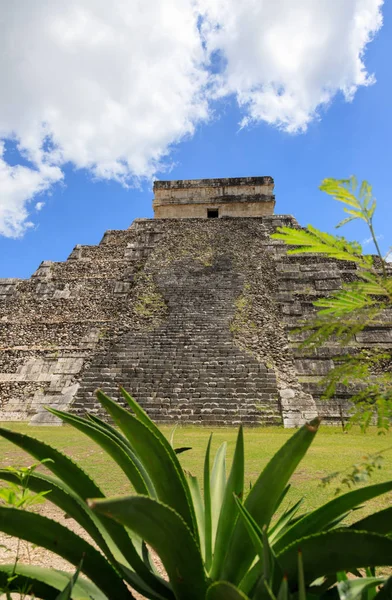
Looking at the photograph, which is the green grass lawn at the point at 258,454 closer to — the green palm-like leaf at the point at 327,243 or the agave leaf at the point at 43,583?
the agave leaf at the point at 43,583

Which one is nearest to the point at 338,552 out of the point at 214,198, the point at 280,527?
the point at 280,527

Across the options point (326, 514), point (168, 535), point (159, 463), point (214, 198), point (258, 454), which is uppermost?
point (214, 198)

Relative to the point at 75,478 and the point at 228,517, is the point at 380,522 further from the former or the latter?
the point at 75,478

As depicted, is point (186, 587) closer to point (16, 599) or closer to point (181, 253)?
Answer: point (16, 599)

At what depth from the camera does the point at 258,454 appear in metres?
5.50

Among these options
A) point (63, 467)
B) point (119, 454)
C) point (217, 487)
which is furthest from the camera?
point (217, 487)

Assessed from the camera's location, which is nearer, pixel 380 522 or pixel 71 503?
pixel 380 522

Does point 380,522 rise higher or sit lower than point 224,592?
higher

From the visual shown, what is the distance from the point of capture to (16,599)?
1.92 m

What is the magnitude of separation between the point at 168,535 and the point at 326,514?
1.68 ft

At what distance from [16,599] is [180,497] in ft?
4.34

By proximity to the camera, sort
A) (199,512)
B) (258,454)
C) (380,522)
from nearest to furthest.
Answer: (380,522)
(199,512)
(258,454)

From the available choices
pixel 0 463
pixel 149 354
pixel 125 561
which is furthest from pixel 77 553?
pixel 149 354

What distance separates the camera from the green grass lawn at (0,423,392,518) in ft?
13.3
